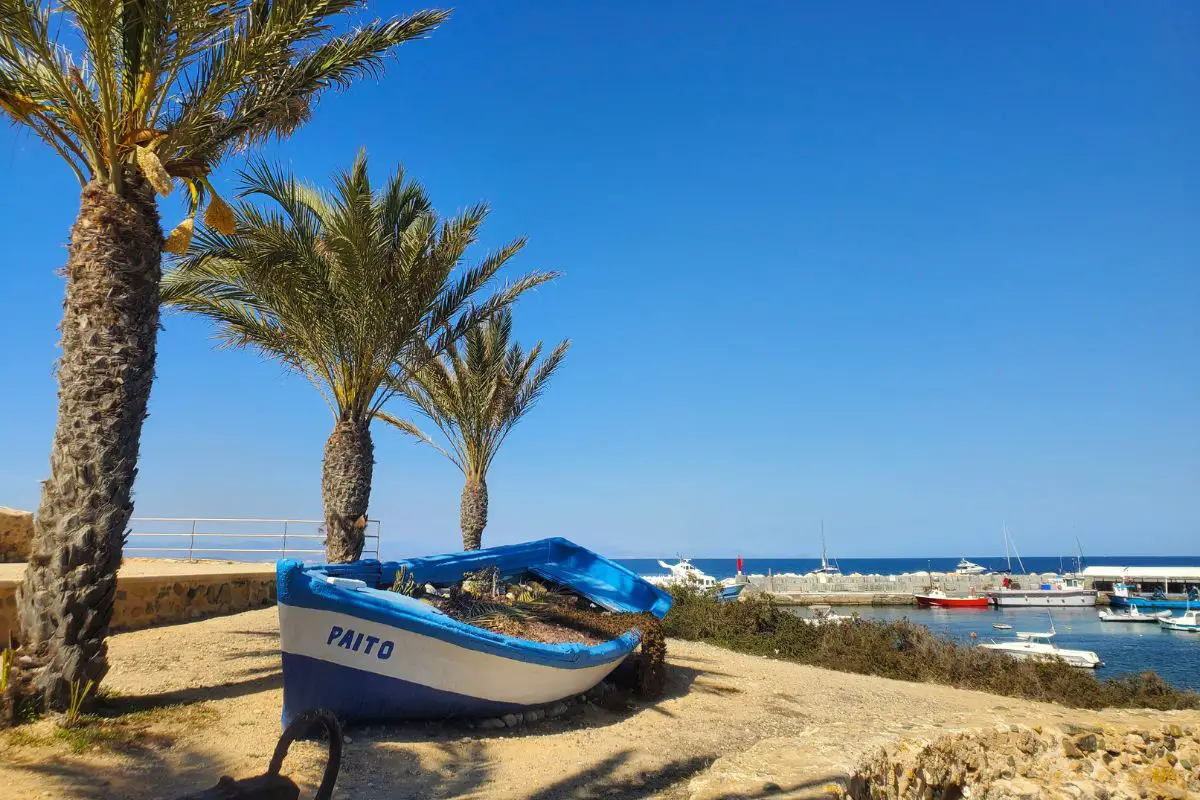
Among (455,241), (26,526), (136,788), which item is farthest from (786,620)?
(26,526)

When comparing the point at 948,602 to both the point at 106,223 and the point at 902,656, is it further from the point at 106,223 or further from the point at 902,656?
the point at 106,223

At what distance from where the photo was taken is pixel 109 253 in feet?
20.0

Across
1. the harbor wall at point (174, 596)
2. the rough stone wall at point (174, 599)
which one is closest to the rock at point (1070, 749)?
the harbor wall at point (174, 596)

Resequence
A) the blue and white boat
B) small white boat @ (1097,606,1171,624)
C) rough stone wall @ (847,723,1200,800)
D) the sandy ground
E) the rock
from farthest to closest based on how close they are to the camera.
→ small white boat @ (1097,606,1171,624) < the blue and white boat < the sandy ground < the rock < rough stone wall @ (847,723,1200,800)

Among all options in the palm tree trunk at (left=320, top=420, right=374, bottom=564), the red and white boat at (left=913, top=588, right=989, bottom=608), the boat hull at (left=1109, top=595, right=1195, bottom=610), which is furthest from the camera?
the red and white boat at (left=913, top=588, right=989, bottom=608)

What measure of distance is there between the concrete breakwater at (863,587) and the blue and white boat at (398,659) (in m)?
43.8

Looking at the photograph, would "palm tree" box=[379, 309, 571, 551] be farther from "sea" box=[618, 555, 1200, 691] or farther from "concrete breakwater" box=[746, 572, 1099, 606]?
"concrete breakwater" box=[746, 572, 1099, 606]

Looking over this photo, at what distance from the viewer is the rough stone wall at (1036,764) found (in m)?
4.27

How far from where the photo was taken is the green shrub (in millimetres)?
11993

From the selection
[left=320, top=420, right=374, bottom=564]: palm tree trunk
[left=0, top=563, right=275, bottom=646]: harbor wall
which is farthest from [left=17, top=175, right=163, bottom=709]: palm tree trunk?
[left=320, top=420, right=374, bottom=564]: palm tree trunk

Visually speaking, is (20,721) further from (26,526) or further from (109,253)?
(26,526)

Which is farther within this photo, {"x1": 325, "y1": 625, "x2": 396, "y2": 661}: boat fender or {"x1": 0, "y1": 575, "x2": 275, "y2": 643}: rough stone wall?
{"x1": 0, "y1": 575, "x2": 275, "y2": 643}: rough stone wall

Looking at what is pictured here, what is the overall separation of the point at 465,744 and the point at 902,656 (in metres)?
10.1

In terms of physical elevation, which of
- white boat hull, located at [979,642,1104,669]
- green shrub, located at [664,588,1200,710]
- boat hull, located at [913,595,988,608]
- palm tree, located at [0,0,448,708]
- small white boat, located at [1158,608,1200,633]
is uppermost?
palm tree, located at [0,0,448,708]
